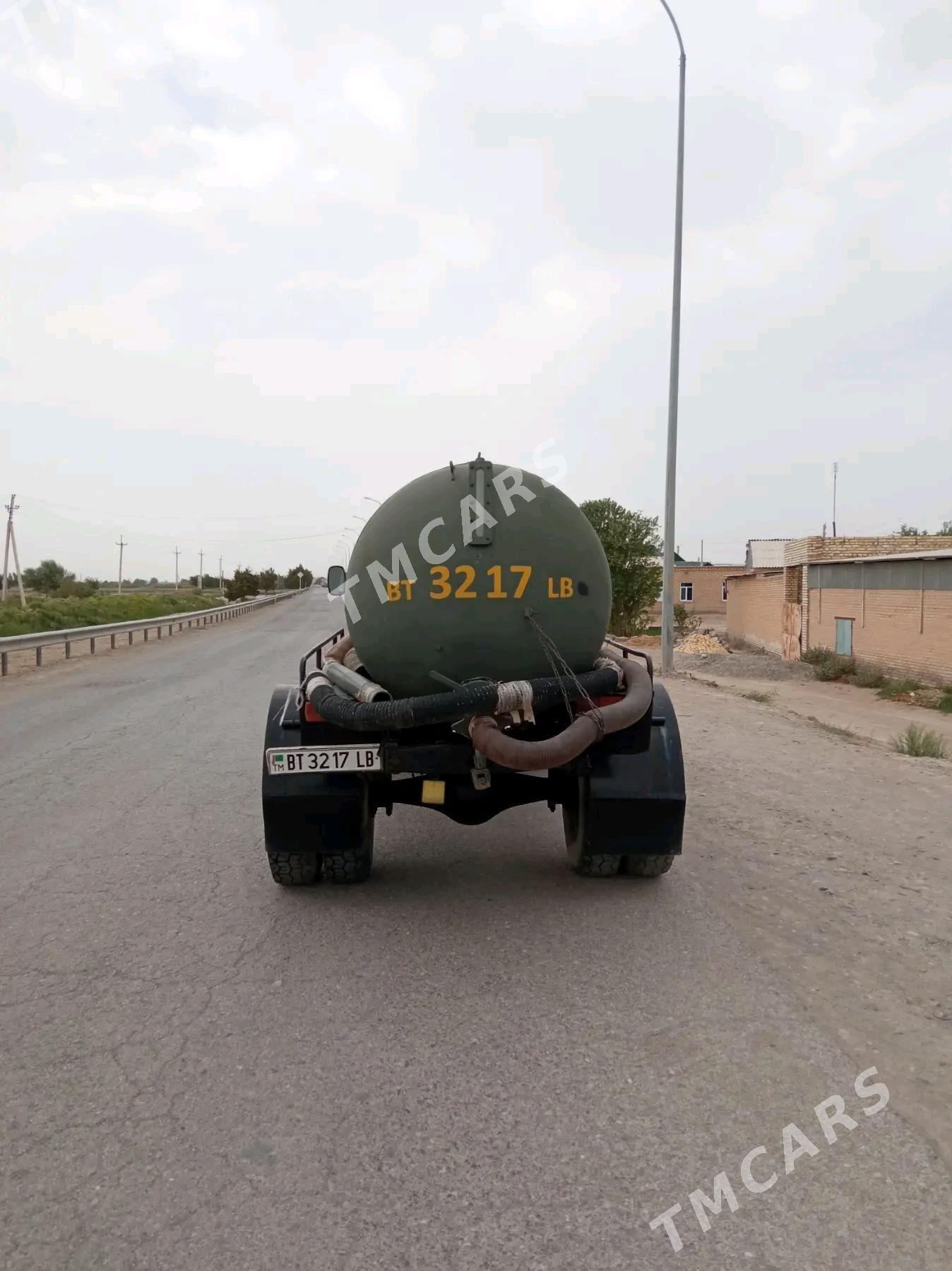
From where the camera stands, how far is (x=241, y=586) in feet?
263

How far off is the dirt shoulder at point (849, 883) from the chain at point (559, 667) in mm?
1367

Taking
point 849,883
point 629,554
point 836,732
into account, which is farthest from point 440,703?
point 629,554

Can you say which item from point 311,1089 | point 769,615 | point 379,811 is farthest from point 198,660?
point 769,615

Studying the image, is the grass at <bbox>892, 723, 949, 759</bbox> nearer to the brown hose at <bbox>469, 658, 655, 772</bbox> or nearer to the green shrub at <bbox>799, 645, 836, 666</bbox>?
the brown hose at <bbox>469, 658, 655, 772</bbox>

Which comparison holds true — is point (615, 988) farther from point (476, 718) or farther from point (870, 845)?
point (870, 845)

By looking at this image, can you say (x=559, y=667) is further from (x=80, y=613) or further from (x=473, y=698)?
(x=80, y=613)

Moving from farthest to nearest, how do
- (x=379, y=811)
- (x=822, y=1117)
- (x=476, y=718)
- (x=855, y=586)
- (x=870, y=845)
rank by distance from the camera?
1. (x=855, y=586)
2. (x=379, y=811)
3. (x=870, y=845)
4. (x=476, y=718)
5. (x=822, y=1117)

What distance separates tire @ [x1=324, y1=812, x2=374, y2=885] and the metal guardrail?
1500 centimetres

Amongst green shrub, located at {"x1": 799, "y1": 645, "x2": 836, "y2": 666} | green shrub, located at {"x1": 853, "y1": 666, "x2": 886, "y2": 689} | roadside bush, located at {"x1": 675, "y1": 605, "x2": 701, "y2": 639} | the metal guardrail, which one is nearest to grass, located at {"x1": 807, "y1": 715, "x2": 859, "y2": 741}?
green shrub, located at {"x1": 853, "y1": 666, "x2": 886, "y2": 689}

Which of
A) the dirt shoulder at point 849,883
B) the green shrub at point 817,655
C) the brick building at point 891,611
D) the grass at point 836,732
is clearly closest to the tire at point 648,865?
the dirt shoulder at point 849,883

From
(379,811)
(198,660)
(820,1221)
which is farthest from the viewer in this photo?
(198,660)

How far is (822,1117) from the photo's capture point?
2902 millimetres

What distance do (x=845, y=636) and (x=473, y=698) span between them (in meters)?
22.9

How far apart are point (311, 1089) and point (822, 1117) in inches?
67.7
